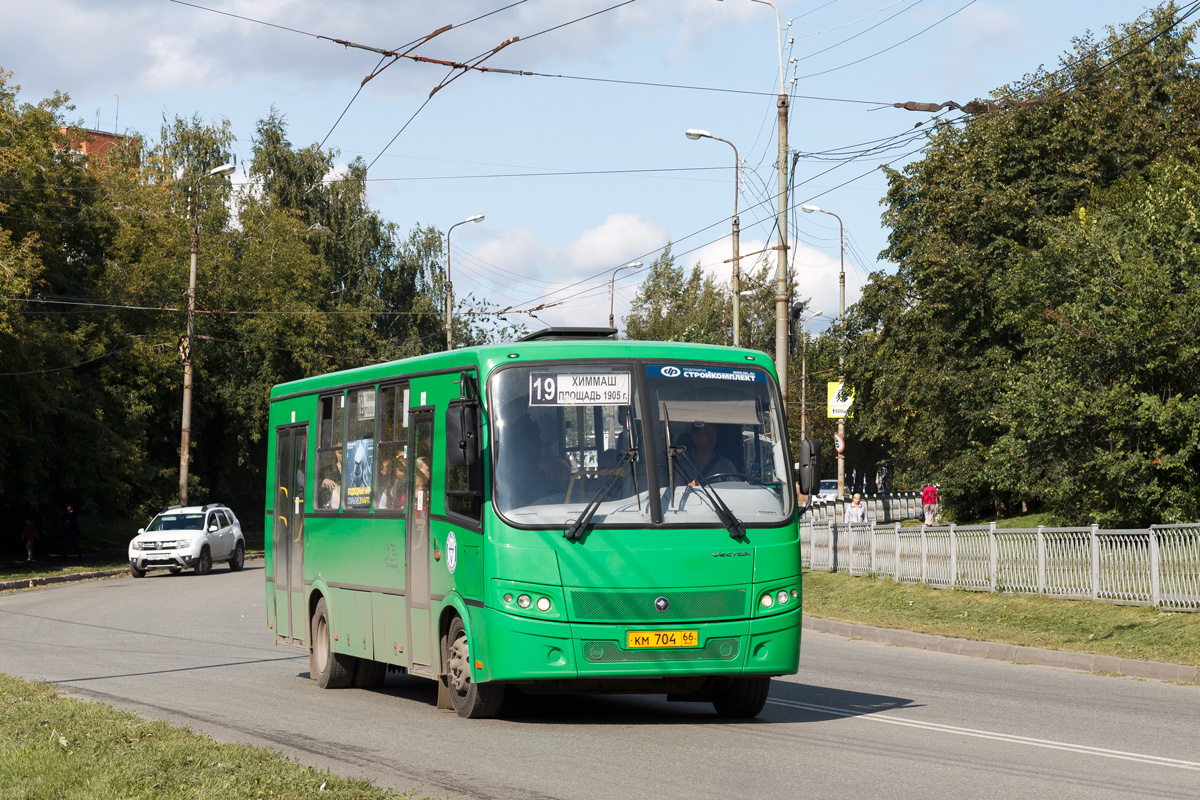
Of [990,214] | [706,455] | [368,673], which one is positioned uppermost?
[990,214]

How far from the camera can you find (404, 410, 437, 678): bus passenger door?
37.6 ft

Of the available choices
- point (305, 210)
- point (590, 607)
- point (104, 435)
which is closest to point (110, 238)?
point (104, 435)

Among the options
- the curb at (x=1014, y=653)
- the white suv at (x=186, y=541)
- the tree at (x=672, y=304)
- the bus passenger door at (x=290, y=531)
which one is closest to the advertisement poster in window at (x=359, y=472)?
the bus passenger door at (x=290, y=531)

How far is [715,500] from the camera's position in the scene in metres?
10.5

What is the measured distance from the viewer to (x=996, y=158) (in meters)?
41.4

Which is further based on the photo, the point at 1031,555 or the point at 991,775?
the point at 1031,555

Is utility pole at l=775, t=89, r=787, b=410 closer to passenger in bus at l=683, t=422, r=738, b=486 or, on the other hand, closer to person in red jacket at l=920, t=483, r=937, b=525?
passenger in bus at l=683, t=422, r=738, b=486

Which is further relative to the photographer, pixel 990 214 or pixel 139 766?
pixel 990 214

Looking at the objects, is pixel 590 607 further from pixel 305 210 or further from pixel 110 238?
pixel 305 210

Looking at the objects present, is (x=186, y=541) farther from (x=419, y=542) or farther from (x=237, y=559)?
(x=419, y=542)

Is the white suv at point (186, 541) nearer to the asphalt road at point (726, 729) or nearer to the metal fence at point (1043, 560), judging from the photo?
the metal fence at point (1043, 560)

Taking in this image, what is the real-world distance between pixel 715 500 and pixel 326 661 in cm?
503

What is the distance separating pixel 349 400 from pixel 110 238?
1538 inches

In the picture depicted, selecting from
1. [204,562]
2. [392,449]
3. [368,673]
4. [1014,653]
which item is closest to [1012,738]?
[392,449]
